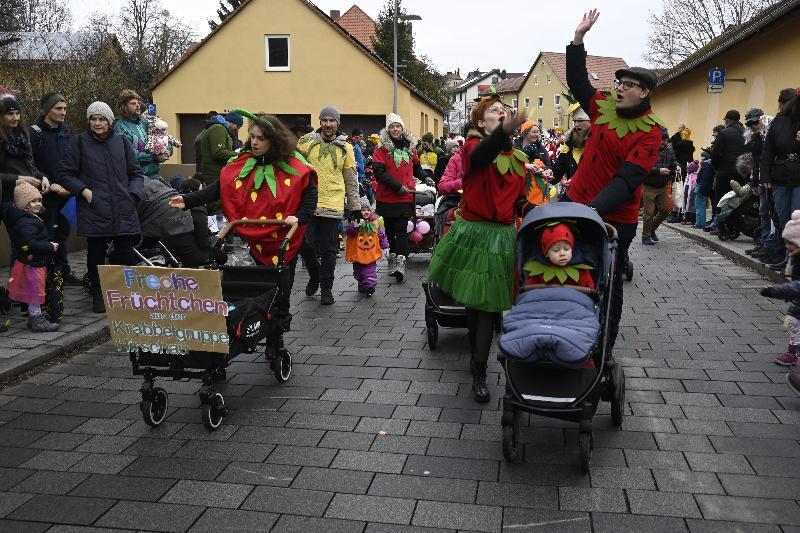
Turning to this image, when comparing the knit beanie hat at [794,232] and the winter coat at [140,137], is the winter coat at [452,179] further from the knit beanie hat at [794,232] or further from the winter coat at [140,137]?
the winter coat at [140,137]

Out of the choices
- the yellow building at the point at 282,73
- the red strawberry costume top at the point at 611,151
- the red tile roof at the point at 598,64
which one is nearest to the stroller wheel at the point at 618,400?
the red strawberry costume top at the point at 611,151

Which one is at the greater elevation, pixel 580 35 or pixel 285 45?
pixel 285 45

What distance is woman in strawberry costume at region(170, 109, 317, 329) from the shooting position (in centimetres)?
546

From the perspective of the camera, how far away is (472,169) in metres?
4.86

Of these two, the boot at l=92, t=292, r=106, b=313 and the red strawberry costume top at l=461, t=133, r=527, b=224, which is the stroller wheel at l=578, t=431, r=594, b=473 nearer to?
the red strawberry costume top at l=461, t=133, r=527, b=224

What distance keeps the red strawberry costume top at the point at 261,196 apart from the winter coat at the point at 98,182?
222 cm

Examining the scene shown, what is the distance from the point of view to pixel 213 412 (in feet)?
Result: 14.9

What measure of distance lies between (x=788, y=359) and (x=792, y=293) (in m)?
0.95

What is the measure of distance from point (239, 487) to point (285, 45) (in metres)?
30.2

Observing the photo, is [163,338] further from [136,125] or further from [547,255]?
[136,125]

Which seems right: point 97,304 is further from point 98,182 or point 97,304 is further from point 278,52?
point 278,52

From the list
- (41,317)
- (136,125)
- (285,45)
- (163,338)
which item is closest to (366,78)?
(285,45)

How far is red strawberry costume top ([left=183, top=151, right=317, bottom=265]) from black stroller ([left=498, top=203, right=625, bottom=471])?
1.89 meters

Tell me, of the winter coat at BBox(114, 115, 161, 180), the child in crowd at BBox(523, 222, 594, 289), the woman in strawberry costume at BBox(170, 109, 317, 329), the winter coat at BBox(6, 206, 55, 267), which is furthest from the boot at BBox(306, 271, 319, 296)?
the child in crowd at BBox(523, 222, 594, 289)
